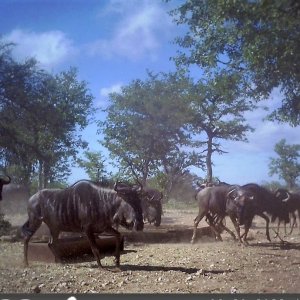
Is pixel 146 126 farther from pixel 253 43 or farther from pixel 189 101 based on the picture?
pixel 253 43

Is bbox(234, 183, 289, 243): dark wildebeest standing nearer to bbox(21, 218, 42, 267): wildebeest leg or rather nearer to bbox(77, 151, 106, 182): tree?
bbox(77, 151, 106, 182): tree

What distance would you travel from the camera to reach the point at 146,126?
471 centimetres

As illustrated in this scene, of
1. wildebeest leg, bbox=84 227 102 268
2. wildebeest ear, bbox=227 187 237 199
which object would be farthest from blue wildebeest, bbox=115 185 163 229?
wildebeest ear, bbox=227 187 237 199

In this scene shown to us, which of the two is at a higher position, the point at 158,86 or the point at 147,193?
the point at 158,86

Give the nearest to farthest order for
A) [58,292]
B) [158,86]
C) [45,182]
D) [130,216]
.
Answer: [58,292], [130,216], [158,86], [45,182]

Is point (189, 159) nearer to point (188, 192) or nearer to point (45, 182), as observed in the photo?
point (188, 192)

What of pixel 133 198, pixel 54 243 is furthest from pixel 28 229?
pixel 133 198

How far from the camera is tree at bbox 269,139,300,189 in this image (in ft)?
14.5

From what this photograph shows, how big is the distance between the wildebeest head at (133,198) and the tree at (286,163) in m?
1.47

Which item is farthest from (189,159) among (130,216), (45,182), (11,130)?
(11,130)

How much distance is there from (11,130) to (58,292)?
6.62 ft

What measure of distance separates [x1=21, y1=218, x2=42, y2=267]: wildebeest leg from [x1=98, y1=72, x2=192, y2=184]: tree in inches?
40.9

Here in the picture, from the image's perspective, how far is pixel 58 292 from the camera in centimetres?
391

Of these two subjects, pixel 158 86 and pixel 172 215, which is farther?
pixel 172 215
